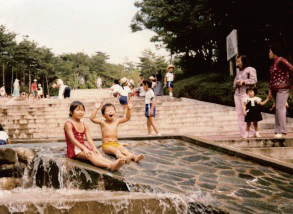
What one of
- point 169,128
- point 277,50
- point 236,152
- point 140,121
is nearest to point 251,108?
point 277,50

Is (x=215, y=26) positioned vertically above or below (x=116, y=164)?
Answer: above

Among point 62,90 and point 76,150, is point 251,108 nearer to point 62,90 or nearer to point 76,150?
point 76,150

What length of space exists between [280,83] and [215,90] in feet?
26.4

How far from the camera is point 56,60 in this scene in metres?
60.3

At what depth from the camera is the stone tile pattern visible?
366 centimetres

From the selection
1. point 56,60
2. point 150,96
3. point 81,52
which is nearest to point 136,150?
point 150,96

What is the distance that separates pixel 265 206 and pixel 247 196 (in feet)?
1.12

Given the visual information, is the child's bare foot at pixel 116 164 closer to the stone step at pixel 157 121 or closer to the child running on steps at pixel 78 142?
the child running on steps at pixel 78 142

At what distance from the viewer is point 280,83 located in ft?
23.2

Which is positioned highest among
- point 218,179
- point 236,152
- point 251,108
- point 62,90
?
point 62,90

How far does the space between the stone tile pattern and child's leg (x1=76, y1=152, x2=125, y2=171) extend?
136 mm

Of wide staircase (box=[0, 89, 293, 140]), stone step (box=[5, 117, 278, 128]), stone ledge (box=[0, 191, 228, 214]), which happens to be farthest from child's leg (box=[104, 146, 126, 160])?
stone step (box=[5, 117, 278, 128])

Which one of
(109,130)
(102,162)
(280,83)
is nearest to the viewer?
(102,162)

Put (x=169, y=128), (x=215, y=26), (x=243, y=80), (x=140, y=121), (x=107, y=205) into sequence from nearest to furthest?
(x=107, y=205) → (x=243, y=80) → (x=169, y=128) → (x=140, y=121) → (x=215, y=26)
